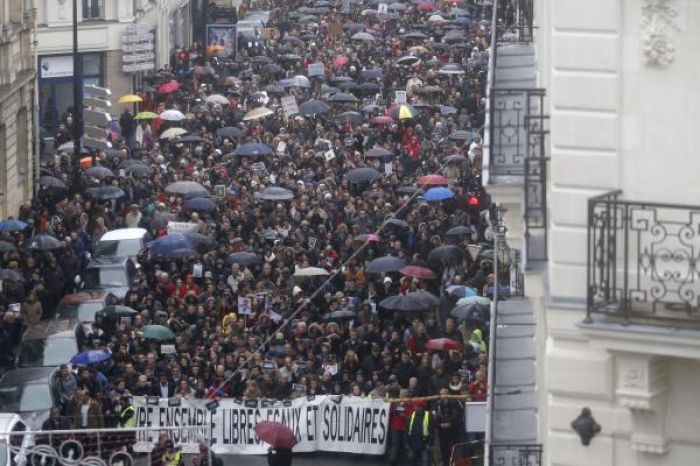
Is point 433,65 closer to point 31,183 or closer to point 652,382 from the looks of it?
point 31,183

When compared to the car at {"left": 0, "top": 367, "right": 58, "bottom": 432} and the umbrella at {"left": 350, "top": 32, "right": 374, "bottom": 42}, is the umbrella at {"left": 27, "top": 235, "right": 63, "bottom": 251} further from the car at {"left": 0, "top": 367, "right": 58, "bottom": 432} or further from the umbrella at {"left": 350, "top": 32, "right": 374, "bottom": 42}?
the umbrella at {"left": 350, "top": 32, "right": 374, "bottom": 42}

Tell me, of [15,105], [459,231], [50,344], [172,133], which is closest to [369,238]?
[459,231]

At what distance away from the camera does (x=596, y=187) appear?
12070mm

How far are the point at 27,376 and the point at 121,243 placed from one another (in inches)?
332

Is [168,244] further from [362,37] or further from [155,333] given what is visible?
[362,37]

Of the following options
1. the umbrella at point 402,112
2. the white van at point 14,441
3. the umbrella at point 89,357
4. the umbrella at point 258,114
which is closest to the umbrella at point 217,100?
the umbrella at point 258,114

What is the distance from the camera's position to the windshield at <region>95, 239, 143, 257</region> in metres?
34.9

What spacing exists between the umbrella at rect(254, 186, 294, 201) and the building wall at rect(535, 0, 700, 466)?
25731mm

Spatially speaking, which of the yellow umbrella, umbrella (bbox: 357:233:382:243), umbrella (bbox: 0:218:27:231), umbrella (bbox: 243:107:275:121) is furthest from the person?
the yellow umbrella

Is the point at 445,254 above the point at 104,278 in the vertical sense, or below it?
above

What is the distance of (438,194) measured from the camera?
37.5 meters

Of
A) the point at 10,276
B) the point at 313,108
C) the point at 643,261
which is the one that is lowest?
the point at 10,276

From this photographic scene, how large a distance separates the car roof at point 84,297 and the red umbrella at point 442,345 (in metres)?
6.73

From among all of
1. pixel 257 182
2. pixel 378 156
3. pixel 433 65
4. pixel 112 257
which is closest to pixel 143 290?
pixel 112 257
